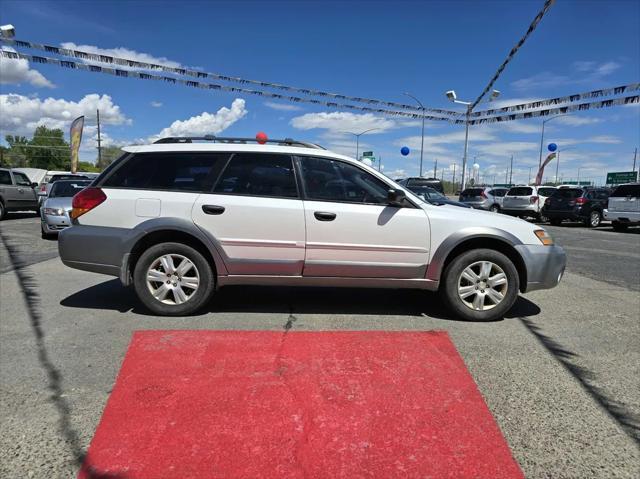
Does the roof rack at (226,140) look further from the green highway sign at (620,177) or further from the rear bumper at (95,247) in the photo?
the green highway sign at (620,177)

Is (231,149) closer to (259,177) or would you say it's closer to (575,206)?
(259,177)

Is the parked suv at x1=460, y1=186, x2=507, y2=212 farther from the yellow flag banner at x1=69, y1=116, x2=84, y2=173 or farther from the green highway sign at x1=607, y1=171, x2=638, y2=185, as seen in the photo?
the green highway sign at x1=607, y1=171, x2=638, y2=185

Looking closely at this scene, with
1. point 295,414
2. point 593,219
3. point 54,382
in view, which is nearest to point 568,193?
point 593,219

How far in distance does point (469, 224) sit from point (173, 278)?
3036 millimetres

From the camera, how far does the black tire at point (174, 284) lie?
4.48m

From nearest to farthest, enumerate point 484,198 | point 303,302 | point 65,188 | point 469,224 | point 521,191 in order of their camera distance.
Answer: point 469,224 < point 303,302 < point 65,188 < point 521,191 < point 484,198

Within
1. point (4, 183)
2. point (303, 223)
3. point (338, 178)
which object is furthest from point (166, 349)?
point (4, 183)

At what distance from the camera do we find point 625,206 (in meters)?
16.5

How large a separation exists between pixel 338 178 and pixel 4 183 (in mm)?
15638

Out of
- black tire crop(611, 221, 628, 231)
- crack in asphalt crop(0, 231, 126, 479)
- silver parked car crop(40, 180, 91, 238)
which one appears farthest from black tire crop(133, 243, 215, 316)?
black tire crop(611, 221, 628, 231)

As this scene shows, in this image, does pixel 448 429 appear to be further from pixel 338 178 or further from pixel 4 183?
pixel 4 183

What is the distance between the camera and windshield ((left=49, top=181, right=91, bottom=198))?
12141mm

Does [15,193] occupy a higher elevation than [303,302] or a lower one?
higher

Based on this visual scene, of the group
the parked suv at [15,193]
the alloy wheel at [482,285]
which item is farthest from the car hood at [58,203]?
the alloy wheel at [482,285]
